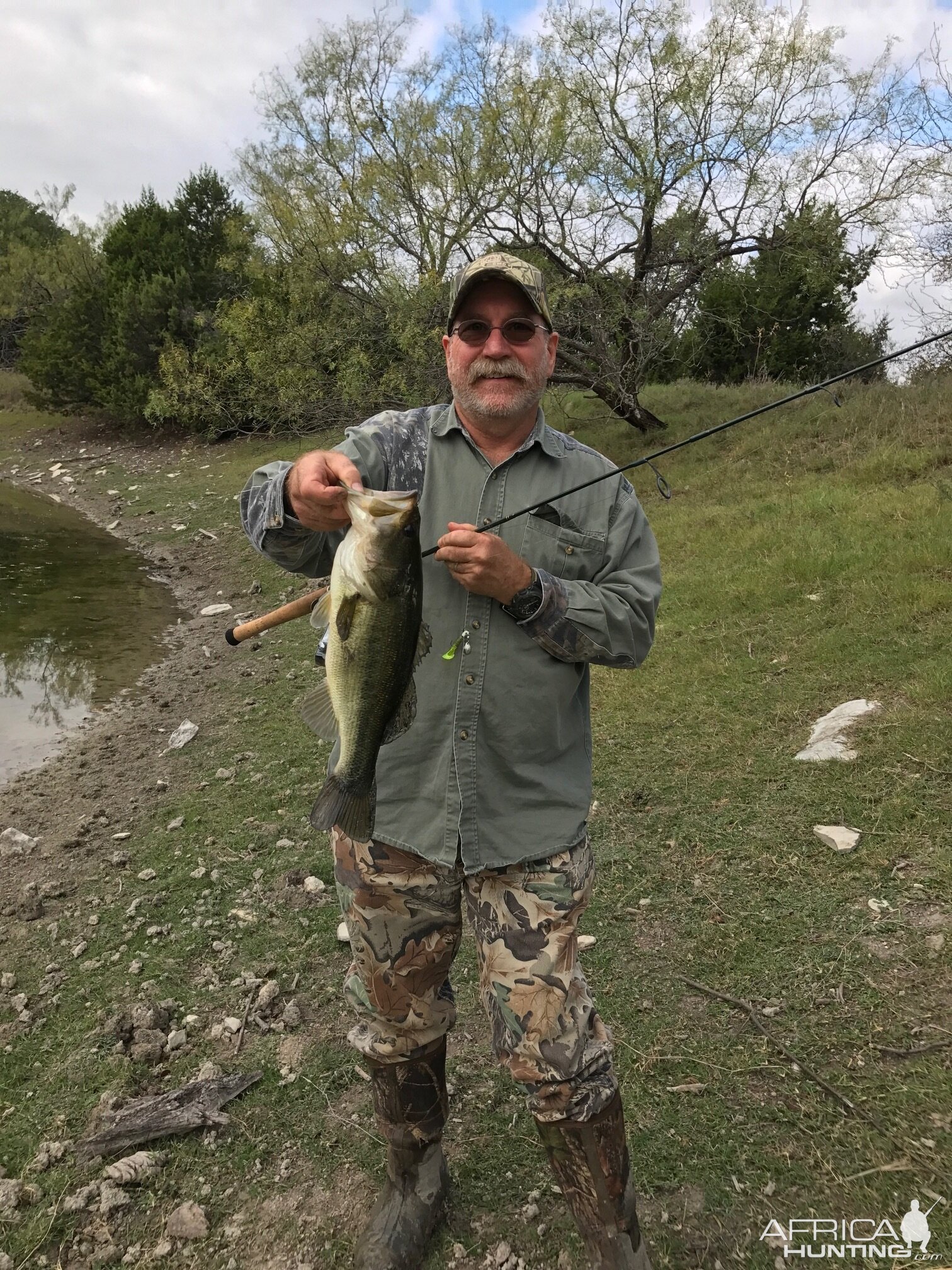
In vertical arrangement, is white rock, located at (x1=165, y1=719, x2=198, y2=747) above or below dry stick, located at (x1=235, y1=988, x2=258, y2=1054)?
below

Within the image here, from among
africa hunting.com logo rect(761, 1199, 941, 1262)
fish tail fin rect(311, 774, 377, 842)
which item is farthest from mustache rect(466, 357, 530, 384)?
africa hunting.com logo rect(761, 1199, 941, 1262)

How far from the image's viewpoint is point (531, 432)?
8.95 ft

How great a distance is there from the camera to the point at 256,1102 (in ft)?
10.7

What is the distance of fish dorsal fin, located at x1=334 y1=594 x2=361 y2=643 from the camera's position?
7.73 ft

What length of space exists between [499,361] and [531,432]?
0.27 metres

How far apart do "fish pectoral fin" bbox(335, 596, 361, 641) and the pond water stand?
18.9 ft

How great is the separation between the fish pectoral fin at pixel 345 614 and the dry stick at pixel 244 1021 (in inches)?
86.0

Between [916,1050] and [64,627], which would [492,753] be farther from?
[64,627]

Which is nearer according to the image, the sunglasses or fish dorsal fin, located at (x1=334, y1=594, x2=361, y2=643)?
fish dorsal fin, located at (x1=334, y1=594, x2=361, y2=643)

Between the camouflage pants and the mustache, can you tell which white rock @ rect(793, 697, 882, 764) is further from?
the mustache

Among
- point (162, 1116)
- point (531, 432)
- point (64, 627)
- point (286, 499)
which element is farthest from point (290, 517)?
point (64, 627)

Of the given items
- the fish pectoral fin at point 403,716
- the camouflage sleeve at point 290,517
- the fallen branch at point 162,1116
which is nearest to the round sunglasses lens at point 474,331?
the camouflage sleeve at point 290,517

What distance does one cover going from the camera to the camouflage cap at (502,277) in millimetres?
2547

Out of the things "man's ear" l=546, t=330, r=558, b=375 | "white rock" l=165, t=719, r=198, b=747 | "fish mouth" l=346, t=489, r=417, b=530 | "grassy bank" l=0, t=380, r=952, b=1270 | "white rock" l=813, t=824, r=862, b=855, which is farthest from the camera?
"white rock" l=165, t=719, r=198, b=747
